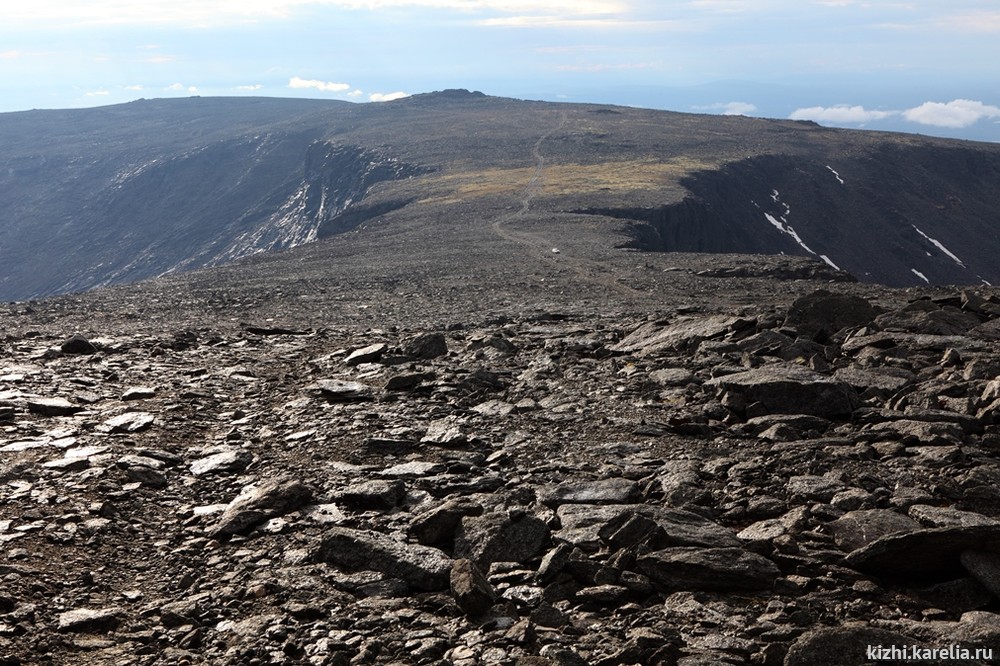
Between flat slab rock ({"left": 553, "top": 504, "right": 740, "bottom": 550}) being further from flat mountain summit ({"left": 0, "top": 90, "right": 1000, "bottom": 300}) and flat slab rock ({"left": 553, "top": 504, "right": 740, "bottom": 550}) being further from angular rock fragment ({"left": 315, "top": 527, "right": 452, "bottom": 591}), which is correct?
flat mountain summit ({"left": 0, "top": 90, "right": 1000, "bottom": 300})

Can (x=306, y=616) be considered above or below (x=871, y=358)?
below

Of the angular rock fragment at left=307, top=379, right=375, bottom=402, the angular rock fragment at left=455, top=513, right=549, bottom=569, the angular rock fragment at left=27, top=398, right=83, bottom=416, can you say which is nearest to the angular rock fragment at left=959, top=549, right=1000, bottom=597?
the angular rock fragment at left=455, top=513, right=549, bottom=569

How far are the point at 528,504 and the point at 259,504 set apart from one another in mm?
3045

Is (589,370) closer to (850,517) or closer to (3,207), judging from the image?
(850,517)

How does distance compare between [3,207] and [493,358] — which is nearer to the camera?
[493,358]

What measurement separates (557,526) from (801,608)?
2.73 m


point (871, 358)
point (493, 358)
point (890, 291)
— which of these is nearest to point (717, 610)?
point (871, 358)

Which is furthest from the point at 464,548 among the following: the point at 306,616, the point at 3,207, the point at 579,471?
the point at 3,207

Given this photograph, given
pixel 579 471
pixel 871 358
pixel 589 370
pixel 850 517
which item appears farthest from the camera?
pixel 589 370

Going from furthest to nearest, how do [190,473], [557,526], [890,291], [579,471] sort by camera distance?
[890,291] → [190,473] → [579,471] → [557,526]

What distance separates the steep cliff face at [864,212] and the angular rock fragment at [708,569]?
5719 cm

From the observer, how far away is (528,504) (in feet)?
32.4

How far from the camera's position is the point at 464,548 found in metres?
8.87

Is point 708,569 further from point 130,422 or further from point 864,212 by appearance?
point 864,212
